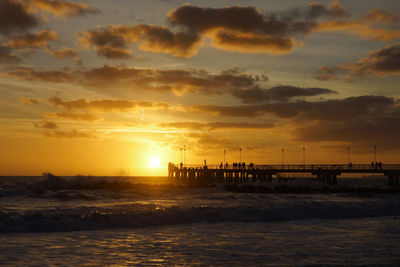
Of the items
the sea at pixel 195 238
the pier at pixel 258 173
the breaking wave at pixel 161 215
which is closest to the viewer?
the sea at pixel 195 238

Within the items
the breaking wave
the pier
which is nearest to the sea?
the breaking wave

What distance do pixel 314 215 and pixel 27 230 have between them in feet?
62.1

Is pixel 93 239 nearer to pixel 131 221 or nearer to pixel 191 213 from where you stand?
pixel 131 221

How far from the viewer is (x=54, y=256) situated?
14414 millimetres

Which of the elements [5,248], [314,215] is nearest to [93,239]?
[5,248]

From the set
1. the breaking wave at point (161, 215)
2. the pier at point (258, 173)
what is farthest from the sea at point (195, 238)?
the pier at point (258, 173)

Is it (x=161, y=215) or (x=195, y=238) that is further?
(x=161, y=215)

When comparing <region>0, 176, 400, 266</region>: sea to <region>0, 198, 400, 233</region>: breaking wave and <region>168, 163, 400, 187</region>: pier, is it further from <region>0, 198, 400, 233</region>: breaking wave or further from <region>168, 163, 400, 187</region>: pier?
<region>168, 163, 400, 187</region>: pier

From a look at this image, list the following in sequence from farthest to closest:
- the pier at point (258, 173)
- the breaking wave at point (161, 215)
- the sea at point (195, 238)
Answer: the pier at point (258, 173)
the breaking wave at point (161, 215)
the sea at point (195, 238)

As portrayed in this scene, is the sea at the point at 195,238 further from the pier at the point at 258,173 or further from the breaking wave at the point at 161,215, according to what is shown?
the pier at the point at 258,173

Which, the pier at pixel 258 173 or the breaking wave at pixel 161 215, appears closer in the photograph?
the breaking wave at pixel 161 215

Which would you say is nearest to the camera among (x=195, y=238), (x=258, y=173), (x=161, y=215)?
(x=195, y=238)

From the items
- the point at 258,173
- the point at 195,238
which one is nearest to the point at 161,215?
the point at 195,238

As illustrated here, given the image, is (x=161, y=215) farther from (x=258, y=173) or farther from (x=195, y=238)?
(x=258, y=173)
